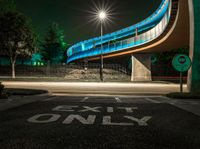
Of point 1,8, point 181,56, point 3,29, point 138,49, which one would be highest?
point 1,8

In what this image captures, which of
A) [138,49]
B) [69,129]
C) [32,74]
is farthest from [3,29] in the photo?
[69,129]

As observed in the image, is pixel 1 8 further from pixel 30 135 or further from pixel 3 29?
pixel 30 135

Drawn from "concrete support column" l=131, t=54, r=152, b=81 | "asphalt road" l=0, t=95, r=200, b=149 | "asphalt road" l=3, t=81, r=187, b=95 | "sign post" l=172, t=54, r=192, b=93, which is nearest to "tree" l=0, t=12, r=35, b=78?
"asphalt road" l=3, t=81, r=187, b=95

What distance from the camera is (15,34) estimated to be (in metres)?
35.0

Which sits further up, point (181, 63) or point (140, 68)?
point (140, 68)

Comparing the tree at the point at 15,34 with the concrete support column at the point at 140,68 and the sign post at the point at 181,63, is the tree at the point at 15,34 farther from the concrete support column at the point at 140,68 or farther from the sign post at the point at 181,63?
the sign post at the point at 181,63

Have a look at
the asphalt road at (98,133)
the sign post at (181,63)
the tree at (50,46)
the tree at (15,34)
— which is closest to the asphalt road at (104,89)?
the sign post at (181,63)

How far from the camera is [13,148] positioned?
3371 mm

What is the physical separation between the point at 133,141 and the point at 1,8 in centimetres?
4278

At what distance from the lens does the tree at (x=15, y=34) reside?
34.6 meters

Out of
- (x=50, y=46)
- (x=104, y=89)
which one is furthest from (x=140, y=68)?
(x=50, y=46)

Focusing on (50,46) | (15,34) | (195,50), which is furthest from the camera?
(50,46)

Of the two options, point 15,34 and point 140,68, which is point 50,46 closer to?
point 15,34

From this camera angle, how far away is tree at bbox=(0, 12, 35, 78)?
34562mm
